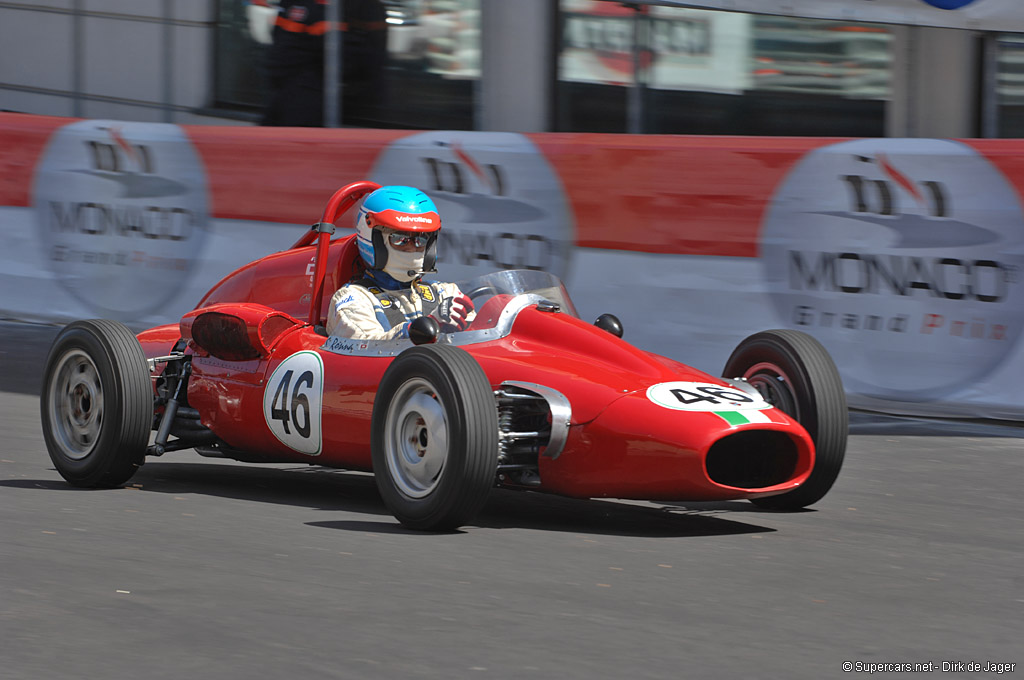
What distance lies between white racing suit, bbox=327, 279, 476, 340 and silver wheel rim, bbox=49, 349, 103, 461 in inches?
44.4

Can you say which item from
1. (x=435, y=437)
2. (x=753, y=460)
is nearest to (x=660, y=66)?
(x=753, y=460)

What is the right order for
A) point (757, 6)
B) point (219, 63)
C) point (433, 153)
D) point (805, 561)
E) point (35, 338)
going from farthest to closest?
point (219, 63)
point (35, 338)
point (433, 153)
point (757, 6)
point (805, 561)

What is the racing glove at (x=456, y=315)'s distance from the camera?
6.67 metres

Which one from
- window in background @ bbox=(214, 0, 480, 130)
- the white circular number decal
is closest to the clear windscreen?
the white circular number decal

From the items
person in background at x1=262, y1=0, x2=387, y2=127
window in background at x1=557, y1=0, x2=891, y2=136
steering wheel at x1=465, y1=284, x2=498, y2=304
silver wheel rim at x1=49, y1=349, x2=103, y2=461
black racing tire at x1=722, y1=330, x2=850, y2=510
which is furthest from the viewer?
person in background at x1=262, y1=0, x2=387, y2=127

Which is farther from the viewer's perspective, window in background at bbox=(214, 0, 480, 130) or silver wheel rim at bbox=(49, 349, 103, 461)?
window in background at bbox=(214, 0, 480, 130)

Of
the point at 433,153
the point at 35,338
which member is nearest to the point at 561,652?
the point at 433,153

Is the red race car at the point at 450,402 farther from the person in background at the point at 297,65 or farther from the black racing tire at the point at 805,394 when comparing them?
the person in background at the point at 297,65

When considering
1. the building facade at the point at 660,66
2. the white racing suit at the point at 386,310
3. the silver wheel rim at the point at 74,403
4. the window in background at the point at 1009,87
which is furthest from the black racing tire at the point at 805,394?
the window in background at the point at 1009,87

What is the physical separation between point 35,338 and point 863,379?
6.59 metres

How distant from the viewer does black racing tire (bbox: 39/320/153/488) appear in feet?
22.6

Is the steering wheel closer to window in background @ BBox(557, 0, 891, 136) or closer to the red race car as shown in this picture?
the red race car

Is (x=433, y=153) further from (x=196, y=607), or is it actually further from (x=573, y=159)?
(x=196, y=607)

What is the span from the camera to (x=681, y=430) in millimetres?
5711
